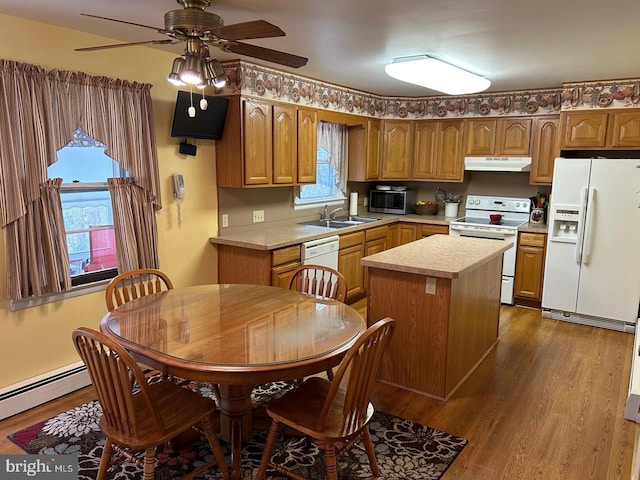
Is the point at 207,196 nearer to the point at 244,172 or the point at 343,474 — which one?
the point at 244,172

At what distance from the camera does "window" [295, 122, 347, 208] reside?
527 cm

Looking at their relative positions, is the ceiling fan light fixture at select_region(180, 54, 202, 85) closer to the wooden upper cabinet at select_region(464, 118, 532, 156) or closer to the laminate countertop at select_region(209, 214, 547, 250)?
the laminate countertop at select_region(209, 214, 547, 250)

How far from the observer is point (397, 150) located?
5844mm

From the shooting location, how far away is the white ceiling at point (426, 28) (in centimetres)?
239

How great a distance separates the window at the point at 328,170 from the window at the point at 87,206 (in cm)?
Answer: 218

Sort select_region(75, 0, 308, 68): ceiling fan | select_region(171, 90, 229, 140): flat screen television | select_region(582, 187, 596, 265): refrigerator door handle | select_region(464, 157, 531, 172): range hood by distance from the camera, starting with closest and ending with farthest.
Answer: select_region(75, 0, 308, 68): ceiling fan, select_region(171, 90, 229, 140): flat screen television, select_region(582, 187, 596, 265): refrigerator door handle, select_region(464, 157, 531, 172): range hood

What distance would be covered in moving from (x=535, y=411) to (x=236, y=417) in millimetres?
1885

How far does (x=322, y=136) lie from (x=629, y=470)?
4034 mm

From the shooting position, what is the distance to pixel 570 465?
2441mm

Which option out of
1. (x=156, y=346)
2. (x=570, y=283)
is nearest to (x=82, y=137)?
(x=156, y=346)

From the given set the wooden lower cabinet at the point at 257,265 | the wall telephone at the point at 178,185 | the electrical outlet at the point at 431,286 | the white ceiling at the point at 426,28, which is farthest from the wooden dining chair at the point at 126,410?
the wall telephone at the point at 178,185

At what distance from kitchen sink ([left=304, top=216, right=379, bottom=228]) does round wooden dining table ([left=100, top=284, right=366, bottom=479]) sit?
7.70 feet

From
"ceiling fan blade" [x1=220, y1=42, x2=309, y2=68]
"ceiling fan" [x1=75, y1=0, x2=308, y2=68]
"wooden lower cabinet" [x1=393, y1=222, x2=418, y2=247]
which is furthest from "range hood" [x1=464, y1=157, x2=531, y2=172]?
"ceiling fan" [x1=75, y1=0, x2=308, y2=68]

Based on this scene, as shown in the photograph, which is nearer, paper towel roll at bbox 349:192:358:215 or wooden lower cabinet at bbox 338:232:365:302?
wooden lower cabinet at bbox 338:232:365:302
